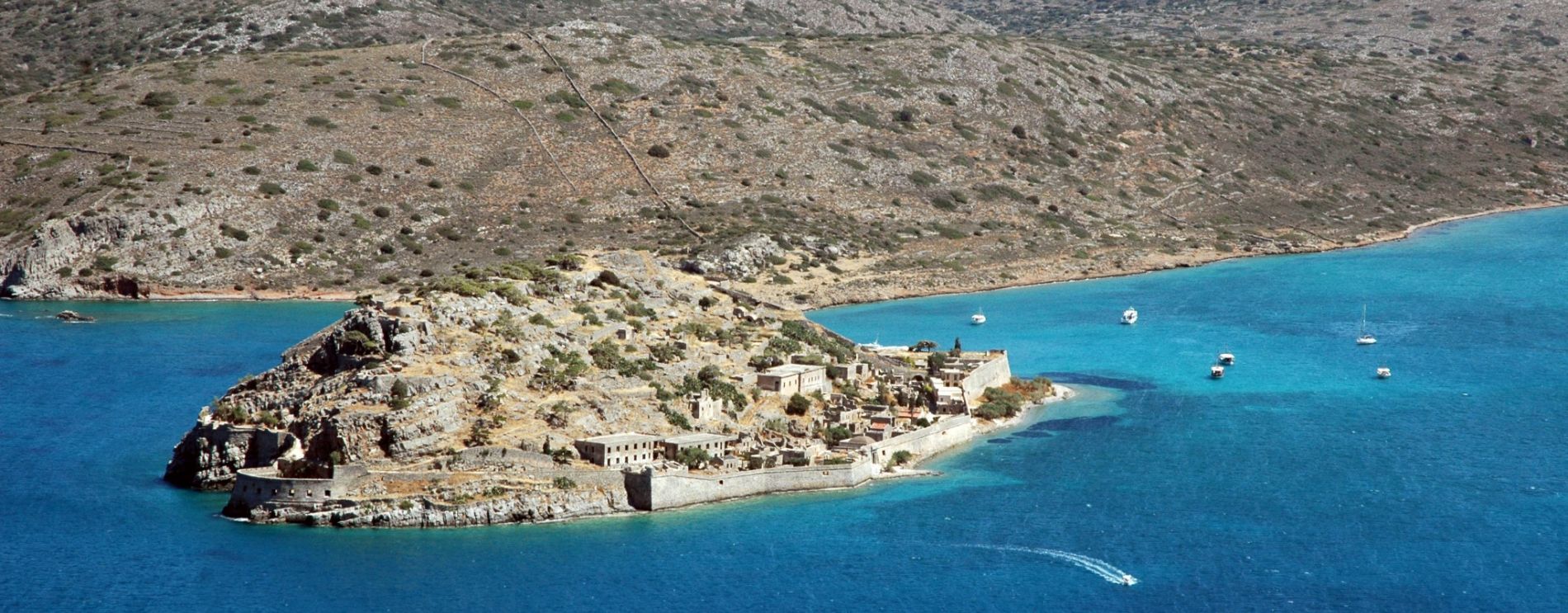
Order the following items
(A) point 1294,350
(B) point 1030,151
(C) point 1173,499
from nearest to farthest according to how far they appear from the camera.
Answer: (C) point 1173,499 → (A) point 1294,350 → (B) point 1030,151

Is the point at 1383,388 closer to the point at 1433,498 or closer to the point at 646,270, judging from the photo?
the point at 1433,498

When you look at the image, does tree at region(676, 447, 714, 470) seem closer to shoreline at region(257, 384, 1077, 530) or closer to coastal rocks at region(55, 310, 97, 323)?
shoreline at region(257, 384, 1077, 530)

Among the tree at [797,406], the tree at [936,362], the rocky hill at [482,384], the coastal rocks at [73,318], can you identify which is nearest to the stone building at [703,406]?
the rocky hill at [482,384]

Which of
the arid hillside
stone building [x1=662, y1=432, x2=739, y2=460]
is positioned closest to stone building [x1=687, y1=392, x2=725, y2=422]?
stone building [x1=662, y1=432, x2=739, y2=460]

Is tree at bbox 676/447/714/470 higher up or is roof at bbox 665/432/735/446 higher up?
roof at bbox 665/432/735/446

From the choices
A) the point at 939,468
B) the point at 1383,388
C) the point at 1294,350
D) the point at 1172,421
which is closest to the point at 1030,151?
the point at 1294,350

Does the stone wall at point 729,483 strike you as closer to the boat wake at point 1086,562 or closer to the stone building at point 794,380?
the stone building at point 794,380

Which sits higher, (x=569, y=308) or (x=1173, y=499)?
(x=569, y=308)

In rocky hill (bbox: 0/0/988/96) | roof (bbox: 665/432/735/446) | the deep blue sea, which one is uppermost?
rocky hill (bbox: 0/0/988/96)
